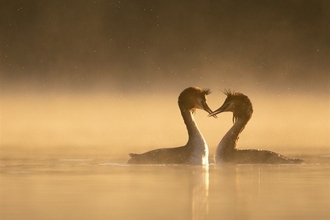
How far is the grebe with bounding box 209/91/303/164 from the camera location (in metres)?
16.4

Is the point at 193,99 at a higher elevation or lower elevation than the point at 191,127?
higher

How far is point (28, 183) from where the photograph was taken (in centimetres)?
1312

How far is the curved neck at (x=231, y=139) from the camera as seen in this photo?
16.8 m

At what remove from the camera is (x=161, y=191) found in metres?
12.1

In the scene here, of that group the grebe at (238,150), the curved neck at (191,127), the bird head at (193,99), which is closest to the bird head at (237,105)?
the grebe at (238,150)

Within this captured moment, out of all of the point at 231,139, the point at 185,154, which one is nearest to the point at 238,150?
the point at 231,139

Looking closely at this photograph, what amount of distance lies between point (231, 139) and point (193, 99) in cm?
75

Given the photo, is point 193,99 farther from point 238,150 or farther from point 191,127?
point 238,150

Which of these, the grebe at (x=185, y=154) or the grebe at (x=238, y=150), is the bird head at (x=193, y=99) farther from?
the grebe at (x=238, y=150)

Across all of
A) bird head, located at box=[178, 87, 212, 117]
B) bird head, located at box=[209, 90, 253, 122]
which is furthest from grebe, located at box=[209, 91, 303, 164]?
bird head, located at box=[178, 87, 212, 117]

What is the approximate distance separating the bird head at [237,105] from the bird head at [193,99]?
28 cm

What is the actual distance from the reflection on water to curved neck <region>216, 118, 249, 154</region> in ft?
1.23

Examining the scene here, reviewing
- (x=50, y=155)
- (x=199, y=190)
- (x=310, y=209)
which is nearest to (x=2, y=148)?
(x=50, y=155)

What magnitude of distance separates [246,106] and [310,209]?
6.85 meters
